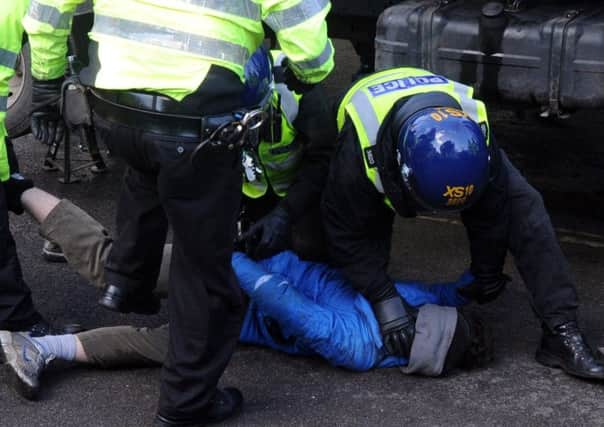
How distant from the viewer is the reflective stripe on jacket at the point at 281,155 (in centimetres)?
427

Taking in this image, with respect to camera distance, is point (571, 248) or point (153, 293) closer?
point (153, 293)

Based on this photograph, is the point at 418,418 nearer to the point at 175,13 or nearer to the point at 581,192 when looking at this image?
the point at 175,13

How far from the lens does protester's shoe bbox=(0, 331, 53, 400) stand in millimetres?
3738

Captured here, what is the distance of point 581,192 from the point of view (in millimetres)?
5816

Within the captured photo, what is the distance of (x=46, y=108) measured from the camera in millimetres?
3947

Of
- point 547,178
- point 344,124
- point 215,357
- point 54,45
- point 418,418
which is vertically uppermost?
point 54,45

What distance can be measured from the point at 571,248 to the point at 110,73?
2509 millimetres

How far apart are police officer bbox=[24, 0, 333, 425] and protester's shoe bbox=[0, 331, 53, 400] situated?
448mm

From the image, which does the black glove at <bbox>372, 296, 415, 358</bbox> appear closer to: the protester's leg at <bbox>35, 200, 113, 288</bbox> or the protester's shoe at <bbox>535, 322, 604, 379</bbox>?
the protester's shoe at <bbox>535, 322, 604, 379</bbox>

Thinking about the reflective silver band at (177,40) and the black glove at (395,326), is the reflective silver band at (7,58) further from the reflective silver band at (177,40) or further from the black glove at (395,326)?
the black glove at (395,326)

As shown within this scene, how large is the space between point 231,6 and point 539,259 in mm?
1422

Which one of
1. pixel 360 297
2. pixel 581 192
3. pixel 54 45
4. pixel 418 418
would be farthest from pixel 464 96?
pixel 581 192

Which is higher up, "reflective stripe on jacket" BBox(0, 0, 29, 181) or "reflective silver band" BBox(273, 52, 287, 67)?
"reflective stripe on jacket" BBox(0, 0, 29, 181)

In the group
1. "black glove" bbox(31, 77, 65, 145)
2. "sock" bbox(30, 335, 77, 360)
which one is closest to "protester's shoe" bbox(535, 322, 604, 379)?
"sock" bbox(30, 335, 77, 360)
